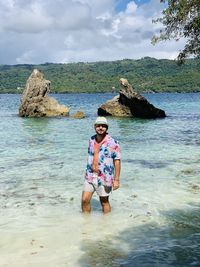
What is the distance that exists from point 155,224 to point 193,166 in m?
8.11

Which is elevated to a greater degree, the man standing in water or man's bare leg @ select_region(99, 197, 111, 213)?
the man standing in water

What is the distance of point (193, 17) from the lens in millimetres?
25984

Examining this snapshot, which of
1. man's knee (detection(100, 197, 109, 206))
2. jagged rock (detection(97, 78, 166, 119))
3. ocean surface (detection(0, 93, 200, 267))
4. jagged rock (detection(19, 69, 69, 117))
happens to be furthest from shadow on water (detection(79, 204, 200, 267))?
jagged rock (detection(19, 69, 69, 117))

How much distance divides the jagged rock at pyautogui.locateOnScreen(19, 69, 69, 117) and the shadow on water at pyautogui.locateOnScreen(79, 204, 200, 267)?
3905 centimetres

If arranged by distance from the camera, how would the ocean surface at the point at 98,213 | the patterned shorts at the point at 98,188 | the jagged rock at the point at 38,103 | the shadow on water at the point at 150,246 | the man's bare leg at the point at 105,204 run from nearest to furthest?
1. the shadow on water at the point at 150,246
2. the ocean surface at the point at 98,213
3. the patterned shorts at the point at 98,188
4. the man's bare leg at the point at 105,204
5. the jagged rock at the point at 38,103

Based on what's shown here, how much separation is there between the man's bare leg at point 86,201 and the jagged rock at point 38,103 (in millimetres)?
37790

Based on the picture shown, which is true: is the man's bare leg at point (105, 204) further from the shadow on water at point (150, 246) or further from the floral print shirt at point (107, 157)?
the shadow on water at point (150, 246)

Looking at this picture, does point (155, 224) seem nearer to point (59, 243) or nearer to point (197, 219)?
point (197, 219)

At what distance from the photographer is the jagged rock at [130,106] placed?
4628 cm

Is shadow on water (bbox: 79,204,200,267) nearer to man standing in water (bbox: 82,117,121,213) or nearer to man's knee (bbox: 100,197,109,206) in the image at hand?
man's knee (bbox: 100,197,109,206)

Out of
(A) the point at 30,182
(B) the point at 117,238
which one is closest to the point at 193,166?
(A) the point at 30,182

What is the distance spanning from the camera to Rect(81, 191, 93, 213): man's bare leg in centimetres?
1082

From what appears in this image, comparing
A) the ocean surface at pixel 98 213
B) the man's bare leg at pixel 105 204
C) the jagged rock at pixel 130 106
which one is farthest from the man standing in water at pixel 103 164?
the jagged rock at pixel 130 106

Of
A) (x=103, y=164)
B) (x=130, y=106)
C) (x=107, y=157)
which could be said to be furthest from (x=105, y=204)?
(x=130, y=106)
